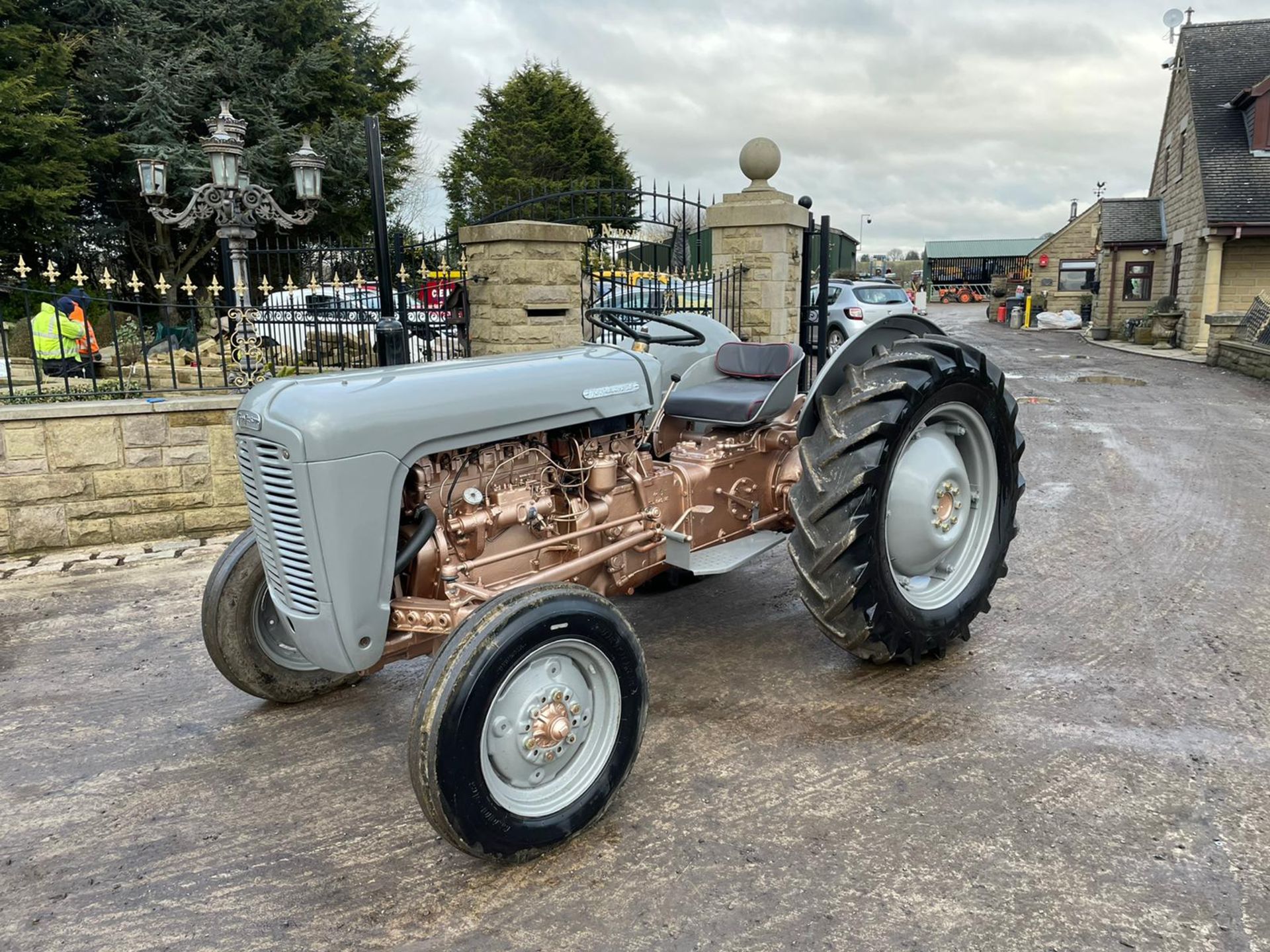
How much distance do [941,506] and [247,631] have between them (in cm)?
274

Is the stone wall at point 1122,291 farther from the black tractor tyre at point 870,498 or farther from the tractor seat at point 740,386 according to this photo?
the black tractor tyre at point 870,498

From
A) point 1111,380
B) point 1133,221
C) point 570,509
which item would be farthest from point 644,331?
point 1133,221

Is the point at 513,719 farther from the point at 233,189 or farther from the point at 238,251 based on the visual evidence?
the point at 238,251

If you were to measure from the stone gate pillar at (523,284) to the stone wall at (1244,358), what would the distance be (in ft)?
38.4

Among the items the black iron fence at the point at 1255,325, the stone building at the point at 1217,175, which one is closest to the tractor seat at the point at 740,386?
the black iron fence at the point at 1255,325

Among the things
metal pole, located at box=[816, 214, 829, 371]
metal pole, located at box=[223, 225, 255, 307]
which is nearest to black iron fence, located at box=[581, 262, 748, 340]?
metal pole, located at box=[816, 214, 829, 371]

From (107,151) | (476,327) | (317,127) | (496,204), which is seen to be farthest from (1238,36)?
(107,151)

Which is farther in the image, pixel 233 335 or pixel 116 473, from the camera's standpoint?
pixel 233 335

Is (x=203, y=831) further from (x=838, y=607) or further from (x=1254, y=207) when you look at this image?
(x=1254, y=207)

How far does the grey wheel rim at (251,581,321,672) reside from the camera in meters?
3.14

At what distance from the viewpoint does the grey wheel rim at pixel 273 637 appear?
3.14m

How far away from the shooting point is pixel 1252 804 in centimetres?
257

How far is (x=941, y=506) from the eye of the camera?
3.56 m

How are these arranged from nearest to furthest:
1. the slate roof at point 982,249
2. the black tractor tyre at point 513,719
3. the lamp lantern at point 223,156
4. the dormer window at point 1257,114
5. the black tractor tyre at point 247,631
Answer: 1. the black tractor tyre at point 513,719
2. the black tractor tyre at point 247,631
3. the lamp lantern at point 223,156
4. the dormer window at point 1257,114
5. the slate roof at point 982,249
